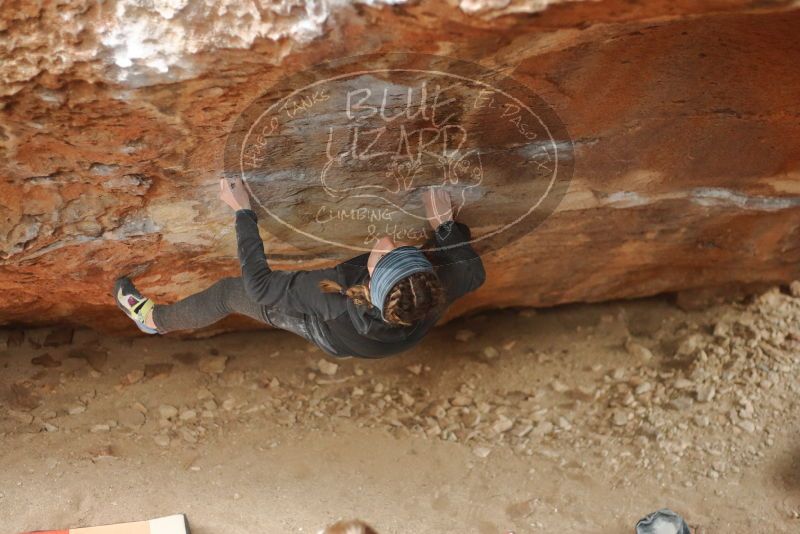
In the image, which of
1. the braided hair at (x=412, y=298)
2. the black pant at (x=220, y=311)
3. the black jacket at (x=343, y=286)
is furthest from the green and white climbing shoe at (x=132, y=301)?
the braided hair at (x=412, y=298)

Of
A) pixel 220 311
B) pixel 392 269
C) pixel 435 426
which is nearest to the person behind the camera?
pixel 392 269

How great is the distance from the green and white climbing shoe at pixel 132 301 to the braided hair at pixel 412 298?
3.04ft

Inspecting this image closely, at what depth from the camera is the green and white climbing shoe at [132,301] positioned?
2887 mm

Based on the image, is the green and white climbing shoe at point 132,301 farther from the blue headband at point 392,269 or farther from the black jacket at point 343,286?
the blue headband at point 392,269

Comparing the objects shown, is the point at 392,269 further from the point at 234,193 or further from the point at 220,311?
the point at 220,311

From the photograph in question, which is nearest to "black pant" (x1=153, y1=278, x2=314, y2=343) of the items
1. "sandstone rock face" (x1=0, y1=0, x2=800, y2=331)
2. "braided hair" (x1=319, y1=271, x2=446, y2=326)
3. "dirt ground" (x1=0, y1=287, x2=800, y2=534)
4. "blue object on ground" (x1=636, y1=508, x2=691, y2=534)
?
"sandstone rock face" (x1=0, y1=0, x2=800, y2=331)

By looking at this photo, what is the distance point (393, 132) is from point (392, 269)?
398 mm

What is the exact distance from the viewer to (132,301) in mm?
2902

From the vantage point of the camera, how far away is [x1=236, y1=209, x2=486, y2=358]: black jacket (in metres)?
2.45

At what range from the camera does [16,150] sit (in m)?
2.26

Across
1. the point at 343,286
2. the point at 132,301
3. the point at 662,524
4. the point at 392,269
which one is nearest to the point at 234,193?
the point at 343,286

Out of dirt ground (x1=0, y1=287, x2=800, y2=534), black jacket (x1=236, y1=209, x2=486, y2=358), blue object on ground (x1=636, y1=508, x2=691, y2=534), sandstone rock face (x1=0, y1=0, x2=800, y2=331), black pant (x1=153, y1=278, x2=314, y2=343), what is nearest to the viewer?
Result: sandstone rock face (x1=0, y1=0, x2=800, y2=331)

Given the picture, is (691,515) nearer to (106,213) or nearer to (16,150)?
(106,213)

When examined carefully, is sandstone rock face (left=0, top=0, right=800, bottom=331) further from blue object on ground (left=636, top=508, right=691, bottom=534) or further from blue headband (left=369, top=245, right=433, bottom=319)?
blue object on ground (left=636, top=508, right=691, bottom=534)
